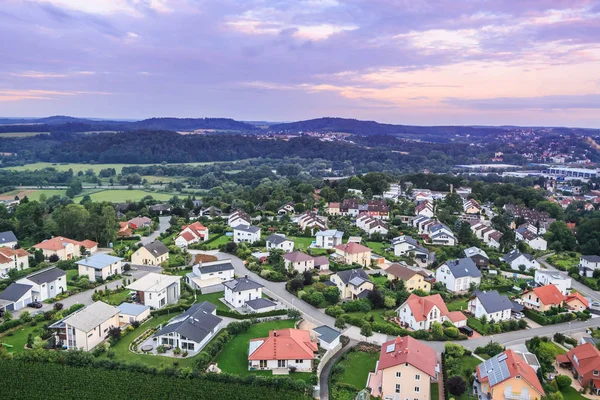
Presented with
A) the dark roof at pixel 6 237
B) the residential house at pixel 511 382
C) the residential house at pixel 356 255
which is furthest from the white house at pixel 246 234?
the residential house at pixel 511 382

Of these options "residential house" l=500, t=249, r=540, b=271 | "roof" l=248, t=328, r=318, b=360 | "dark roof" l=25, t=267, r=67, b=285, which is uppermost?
"dark roof" l=25, t=267, r=67, b=285

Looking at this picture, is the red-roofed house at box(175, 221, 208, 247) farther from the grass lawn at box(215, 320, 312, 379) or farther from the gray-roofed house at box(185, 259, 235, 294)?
the grass lawn at box(215, 320, 312, 379)

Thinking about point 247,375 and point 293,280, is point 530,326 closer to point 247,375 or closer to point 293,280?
point 293,280

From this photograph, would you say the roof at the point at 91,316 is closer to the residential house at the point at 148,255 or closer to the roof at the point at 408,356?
the residential house at the point at 148,255

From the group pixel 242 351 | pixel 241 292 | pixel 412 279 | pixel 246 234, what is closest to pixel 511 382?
pixel 242 351

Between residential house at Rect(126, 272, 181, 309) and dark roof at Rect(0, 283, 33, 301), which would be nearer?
dark roof at Rect(0, 283, 33, 301)

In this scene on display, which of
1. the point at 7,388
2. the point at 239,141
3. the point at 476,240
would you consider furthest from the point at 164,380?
the point at 239,141

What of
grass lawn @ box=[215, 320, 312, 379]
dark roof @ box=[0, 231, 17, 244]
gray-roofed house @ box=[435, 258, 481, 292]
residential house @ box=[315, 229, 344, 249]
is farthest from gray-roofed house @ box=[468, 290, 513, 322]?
dark roof @ box=[0, 231, 17, 244]
